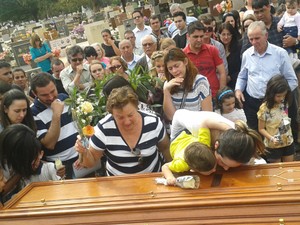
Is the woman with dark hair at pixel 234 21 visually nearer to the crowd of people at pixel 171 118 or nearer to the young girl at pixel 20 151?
the crowd of people at pixel 171 118

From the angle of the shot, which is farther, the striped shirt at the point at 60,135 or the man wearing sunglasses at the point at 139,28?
the man wearing sunglasses at the point at 139,28

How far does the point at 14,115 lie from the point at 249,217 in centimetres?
192

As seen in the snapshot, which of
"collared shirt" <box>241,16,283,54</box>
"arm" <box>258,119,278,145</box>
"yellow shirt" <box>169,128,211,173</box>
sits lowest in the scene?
"arm" <box>258,119,278,145</box>

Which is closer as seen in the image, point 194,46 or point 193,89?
point 193,89

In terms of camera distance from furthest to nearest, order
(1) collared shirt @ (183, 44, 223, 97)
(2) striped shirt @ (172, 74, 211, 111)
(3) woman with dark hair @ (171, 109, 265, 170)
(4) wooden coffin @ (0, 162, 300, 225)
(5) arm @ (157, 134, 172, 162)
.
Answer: (1) collared shirt @ (183, 44, 223, 97)
(2) striped shirt @ (172, 74, 211, 111)
(5) arm @ (157, 134, 172, 162)
(3) woman with dark hair @ (171, 109, 265, 170)
(4) wooden coffin @ (0, 162, 300, 225)

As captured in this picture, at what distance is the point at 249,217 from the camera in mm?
1362

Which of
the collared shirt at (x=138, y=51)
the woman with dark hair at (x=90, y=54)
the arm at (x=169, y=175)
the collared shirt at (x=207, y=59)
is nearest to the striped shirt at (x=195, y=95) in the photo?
the collared shirt at (x=207, y=59)

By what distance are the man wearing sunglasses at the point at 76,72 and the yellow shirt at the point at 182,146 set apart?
7.95ft

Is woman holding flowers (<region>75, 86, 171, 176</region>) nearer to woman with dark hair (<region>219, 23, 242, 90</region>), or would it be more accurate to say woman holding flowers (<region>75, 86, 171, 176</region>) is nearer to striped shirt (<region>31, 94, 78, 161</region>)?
striped shirt (<region>31, 94, 78, 161</region>)

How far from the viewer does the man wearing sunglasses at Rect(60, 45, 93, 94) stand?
4211 mm

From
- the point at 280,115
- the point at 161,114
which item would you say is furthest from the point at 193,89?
the point at 280,115

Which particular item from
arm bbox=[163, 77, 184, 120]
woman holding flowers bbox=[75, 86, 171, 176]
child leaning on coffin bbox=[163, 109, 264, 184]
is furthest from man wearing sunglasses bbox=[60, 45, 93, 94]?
child leaning on coffin bbox=[163, 109, 264, 184]

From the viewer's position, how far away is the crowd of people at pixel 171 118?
1875mm

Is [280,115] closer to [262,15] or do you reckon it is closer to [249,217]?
[262,15]
